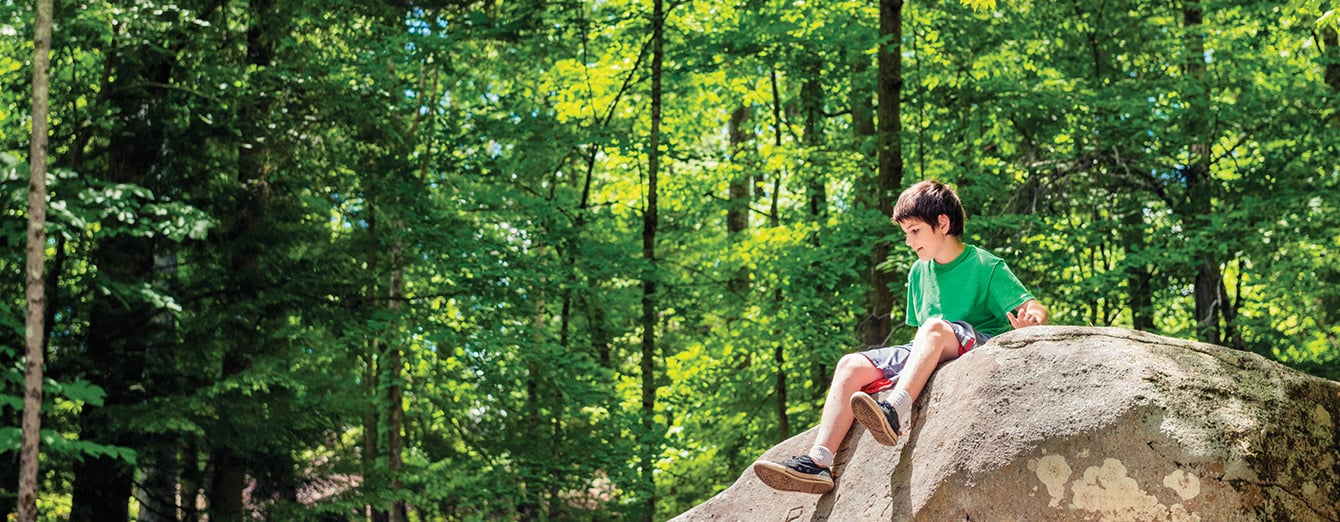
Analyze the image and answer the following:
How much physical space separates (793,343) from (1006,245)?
2704mm

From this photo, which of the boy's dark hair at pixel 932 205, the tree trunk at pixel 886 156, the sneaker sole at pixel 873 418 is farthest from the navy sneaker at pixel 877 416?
the tree trunk at pixel 886 156

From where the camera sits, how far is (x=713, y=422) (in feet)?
44.1

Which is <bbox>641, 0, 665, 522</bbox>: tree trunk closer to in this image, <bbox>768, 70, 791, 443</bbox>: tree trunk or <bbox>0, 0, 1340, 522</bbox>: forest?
<bbox>0, 0, 1340, 522</bbox>: forest

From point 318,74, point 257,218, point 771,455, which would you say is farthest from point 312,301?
point 771,455

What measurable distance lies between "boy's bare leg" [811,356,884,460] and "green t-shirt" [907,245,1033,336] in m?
0.26

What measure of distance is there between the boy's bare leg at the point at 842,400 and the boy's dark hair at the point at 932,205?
20.6 inches

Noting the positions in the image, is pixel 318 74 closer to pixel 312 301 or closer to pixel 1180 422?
pixel 312 301

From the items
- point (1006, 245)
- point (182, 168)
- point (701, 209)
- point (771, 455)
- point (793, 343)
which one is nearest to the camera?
point (771, 455)

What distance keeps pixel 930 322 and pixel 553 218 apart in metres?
7.80

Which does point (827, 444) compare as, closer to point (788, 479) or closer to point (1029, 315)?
point (788, 479)

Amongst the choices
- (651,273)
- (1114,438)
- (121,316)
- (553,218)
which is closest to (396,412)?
(553,218)

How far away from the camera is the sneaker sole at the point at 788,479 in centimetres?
424

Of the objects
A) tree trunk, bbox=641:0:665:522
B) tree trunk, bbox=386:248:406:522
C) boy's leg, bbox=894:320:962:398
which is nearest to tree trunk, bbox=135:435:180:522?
tree trunk, bbox=386:248:406:522

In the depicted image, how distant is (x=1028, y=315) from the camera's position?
4301 millimetres
